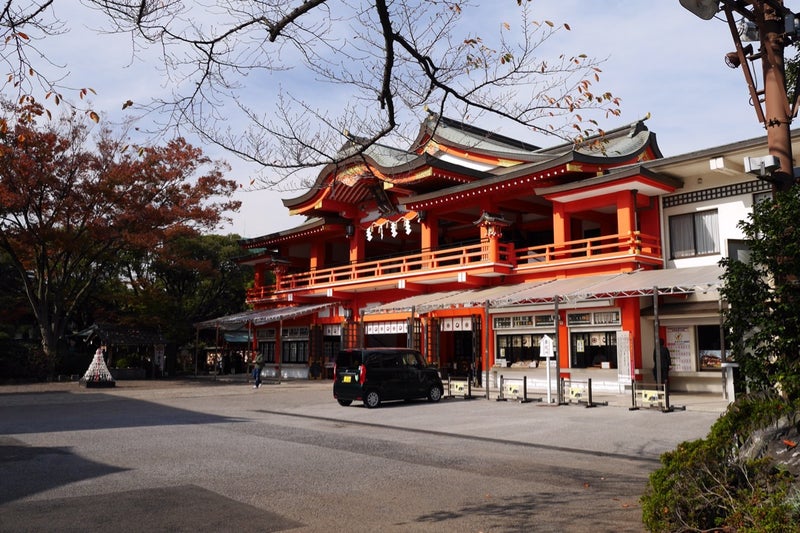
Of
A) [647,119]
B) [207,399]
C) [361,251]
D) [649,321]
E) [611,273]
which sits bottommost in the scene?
[207,399]

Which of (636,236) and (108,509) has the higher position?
(636,236)

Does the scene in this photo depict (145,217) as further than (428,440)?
Yes

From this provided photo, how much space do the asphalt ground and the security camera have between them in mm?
3417

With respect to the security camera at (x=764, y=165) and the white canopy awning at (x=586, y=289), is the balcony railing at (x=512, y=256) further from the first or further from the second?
the security camera at (x=764, y=165)

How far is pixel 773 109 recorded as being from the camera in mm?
6523

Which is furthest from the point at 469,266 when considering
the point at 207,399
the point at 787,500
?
the point at 787,500

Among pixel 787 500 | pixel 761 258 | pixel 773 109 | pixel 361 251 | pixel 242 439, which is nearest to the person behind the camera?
Result: pixel 787 500

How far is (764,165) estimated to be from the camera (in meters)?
6.20

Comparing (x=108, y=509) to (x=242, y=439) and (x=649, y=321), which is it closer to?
(x=242, y=439)

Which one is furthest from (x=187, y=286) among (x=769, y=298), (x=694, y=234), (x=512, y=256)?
(x=769, y=298)

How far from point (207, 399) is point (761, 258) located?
17438mm

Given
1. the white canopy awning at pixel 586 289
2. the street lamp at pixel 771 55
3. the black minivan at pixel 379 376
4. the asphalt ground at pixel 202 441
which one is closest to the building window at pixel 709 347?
the white canopy awning at pixel 586 289

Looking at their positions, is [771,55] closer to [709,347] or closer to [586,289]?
[586,289]

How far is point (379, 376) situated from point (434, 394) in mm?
2155
